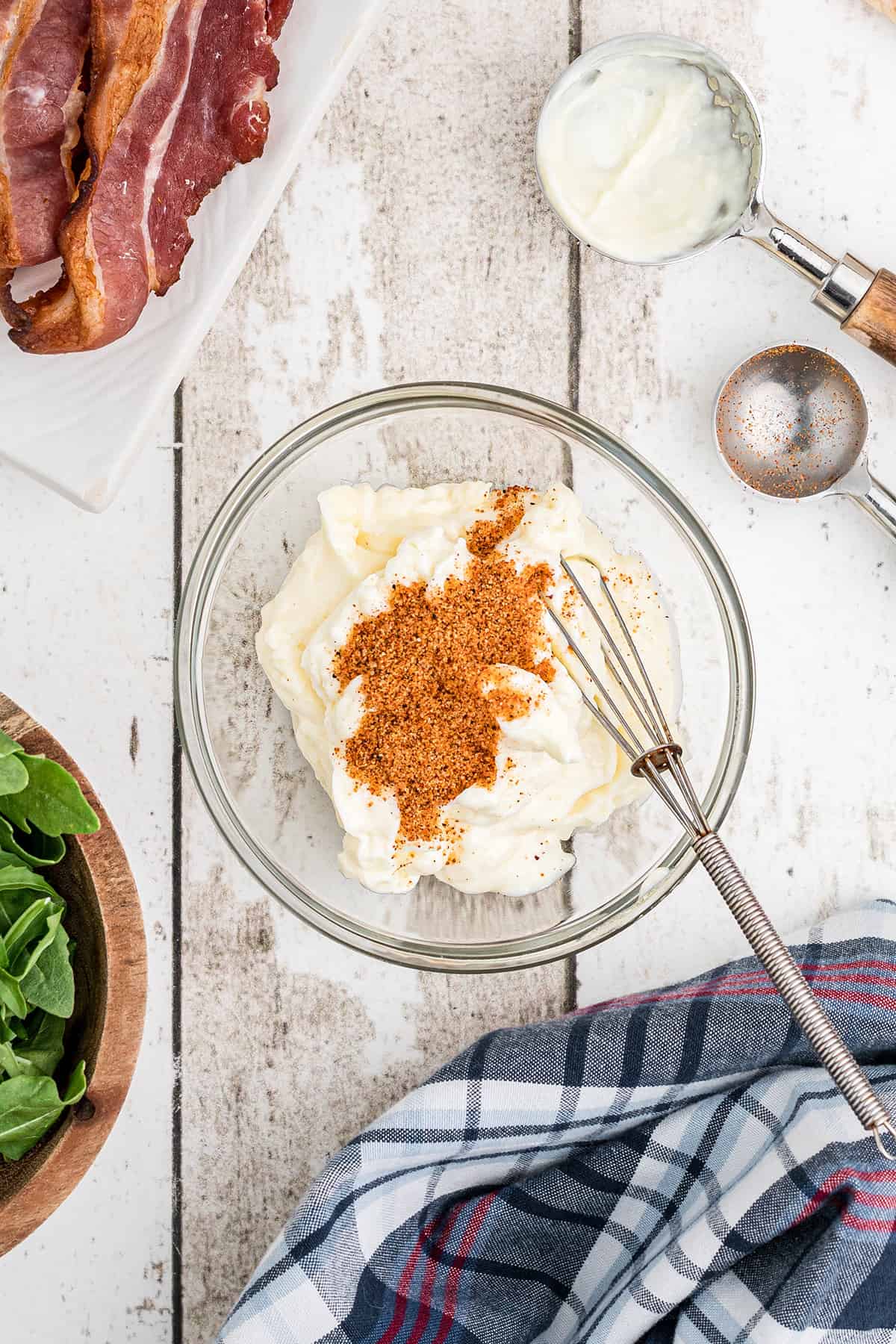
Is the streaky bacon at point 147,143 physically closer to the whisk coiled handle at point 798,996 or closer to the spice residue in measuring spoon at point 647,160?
the spice residue in measuring spoon at point 647,160

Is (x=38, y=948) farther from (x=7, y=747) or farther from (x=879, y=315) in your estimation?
(x=879, y=315)

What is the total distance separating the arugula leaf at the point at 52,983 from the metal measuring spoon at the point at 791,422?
863 millimetres

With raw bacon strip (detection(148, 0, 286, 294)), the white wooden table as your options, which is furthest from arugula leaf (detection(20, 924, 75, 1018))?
raw bacon strip (detection(148, 0, 286, 294))

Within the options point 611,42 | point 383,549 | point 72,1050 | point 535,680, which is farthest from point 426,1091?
point 611,42

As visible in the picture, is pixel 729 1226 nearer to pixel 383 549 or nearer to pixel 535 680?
pixel 535 680

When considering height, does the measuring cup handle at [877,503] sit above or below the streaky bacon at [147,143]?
above

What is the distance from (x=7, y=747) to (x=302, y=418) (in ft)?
1.59

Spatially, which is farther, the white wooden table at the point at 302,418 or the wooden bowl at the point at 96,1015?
the white wooden table at the point at 302,418

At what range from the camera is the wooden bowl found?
3.50ft

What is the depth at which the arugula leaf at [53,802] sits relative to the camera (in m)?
1.02

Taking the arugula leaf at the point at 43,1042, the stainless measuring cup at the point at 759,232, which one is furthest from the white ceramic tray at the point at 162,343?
the arugula leaf at the point at 43,1042

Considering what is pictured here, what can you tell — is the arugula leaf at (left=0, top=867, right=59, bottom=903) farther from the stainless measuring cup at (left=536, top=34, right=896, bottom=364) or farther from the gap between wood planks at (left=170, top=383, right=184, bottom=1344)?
the stainless measuring cup at (left=536, top=34, right=896, bottom=364)

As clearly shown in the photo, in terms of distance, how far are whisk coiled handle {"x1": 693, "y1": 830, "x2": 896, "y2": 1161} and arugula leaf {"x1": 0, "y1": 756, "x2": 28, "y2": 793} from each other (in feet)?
1.98

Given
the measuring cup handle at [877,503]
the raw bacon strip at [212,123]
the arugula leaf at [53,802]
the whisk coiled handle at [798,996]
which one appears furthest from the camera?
the measuring cup handle at [877,503]
